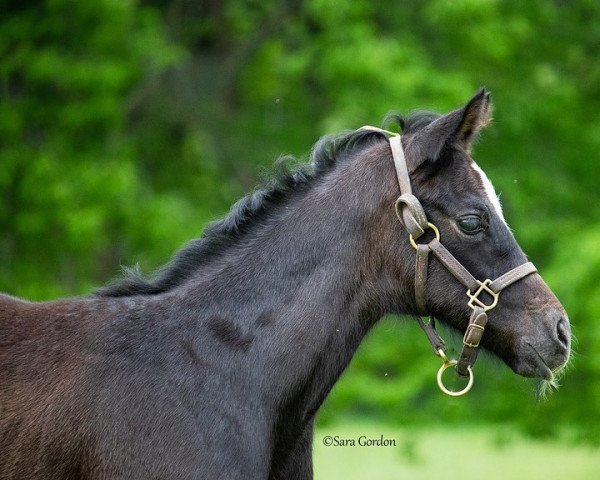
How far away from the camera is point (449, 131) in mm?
4195

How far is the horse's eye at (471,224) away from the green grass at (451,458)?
820cm

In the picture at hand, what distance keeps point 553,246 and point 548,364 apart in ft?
27.7

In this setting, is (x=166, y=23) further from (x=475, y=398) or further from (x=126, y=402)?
(x=126, y=402)

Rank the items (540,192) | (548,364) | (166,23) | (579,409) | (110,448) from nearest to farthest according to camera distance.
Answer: (110,448) → (548,364) → (579,409) → (540,192) → (166,23)

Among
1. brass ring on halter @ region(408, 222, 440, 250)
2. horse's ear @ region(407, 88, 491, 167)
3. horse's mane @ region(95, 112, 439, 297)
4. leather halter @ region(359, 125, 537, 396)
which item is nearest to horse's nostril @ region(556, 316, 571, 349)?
leather halter @ region(359, 125, 537, 396)

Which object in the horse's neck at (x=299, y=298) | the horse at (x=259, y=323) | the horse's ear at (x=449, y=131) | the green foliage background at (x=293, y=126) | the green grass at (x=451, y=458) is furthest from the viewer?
the green grass at (x=451, y=458)

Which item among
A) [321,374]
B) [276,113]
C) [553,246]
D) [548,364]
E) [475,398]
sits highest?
[321,374]

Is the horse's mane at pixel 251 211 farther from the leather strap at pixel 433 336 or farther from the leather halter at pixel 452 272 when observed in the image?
the leather strap at pixel 433 336

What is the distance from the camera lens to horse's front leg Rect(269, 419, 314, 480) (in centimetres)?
412

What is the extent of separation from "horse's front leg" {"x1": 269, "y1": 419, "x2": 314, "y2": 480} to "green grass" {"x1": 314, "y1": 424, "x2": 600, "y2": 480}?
8.10 metres


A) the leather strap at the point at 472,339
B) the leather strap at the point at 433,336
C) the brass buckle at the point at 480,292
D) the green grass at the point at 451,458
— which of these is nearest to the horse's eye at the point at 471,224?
the brass buckle at the point at 480,292

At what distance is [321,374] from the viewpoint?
4145mm

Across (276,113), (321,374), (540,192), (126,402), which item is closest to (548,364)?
(321,374)

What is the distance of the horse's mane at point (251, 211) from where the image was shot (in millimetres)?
4230
